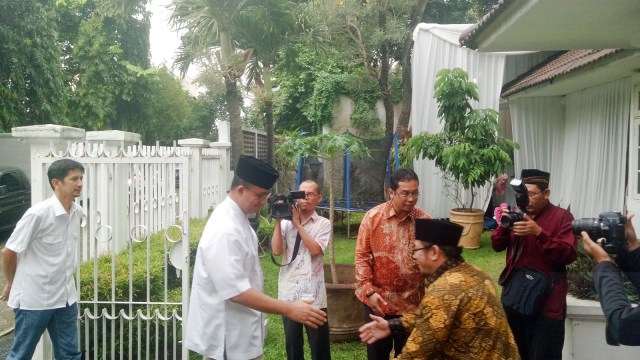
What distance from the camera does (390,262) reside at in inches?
138

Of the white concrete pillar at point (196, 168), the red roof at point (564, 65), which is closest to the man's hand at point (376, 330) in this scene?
the white concrete pillar at point (196, 168)

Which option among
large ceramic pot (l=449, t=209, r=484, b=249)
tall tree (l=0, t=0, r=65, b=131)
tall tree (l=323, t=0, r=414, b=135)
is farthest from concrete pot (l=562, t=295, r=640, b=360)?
tall tree (l=0, t=0, r=65, b=131)

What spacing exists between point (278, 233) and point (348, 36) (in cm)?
1039

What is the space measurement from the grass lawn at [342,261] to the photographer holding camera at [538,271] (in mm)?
1740

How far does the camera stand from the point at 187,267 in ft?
12.9

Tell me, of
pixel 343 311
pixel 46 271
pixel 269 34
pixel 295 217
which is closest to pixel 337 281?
pixel 343 311

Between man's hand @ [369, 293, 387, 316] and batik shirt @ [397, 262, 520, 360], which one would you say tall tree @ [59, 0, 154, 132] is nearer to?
man's hand @ [369, 293, 387, 316]

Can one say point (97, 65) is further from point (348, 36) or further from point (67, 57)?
point (348, 36)

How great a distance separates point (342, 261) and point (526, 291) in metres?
5.15

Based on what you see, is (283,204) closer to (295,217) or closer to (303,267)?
(295,217)

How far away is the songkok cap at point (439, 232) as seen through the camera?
2.41 m

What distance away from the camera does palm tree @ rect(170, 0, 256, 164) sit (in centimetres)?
882

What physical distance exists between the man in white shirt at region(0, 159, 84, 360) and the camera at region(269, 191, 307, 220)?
4.38 ft

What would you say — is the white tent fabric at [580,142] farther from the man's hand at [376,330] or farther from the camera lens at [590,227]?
the man's hand at [376,330]
